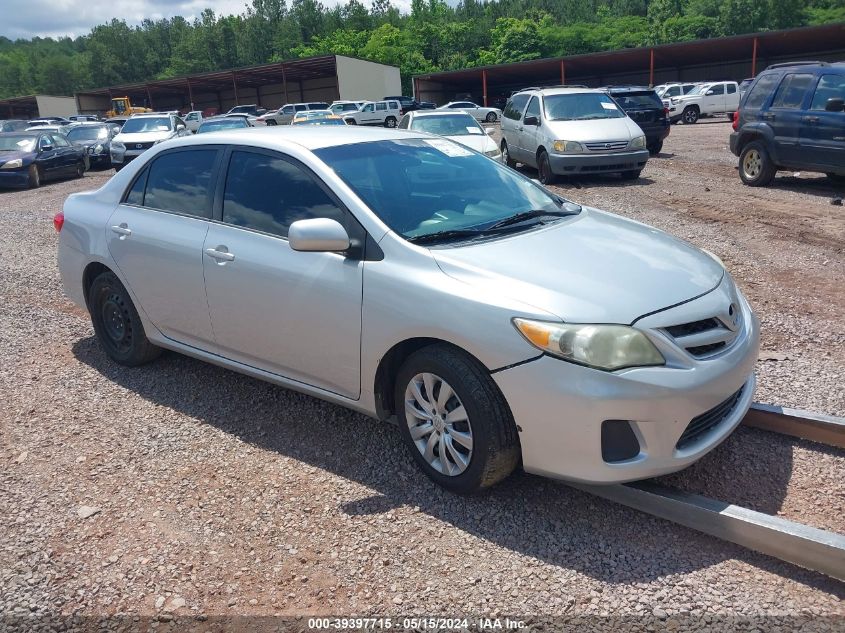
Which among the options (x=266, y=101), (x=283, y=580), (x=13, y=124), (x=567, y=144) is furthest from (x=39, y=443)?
(x=266, y=101)

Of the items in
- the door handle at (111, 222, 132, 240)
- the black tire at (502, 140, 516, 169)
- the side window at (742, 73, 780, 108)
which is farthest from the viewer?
the black tire at (502, 140, 516, 169)

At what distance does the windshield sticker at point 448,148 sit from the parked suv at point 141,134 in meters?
18.0

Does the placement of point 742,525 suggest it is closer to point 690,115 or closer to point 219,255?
point 219,255

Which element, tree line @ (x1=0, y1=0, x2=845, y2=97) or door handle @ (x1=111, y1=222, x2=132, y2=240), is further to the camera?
tree line @ (x1=0, y1=0, x2=845, y2=97)

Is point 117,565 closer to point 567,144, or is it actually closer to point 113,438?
point 113,438

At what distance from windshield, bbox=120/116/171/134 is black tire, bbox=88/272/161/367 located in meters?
19.1

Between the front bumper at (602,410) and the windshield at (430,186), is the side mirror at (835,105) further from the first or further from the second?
the front bumper at (602,410)

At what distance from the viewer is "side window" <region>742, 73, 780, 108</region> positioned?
38.5ft

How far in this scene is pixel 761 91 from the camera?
11.9 metres

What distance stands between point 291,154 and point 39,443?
2304 mm

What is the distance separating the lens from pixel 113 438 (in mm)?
4211

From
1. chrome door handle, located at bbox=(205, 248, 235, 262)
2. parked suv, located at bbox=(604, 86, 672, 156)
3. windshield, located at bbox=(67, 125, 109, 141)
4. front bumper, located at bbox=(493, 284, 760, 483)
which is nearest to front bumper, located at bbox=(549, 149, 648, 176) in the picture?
parked suv, located at bbox=(604, 86, 672, 156)

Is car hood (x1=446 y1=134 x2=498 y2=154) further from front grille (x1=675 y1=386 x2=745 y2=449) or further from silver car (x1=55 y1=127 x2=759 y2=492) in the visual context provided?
front grille (x1=675 y1=386 x2=745 y2=449)

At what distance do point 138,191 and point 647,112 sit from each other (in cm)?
1487
